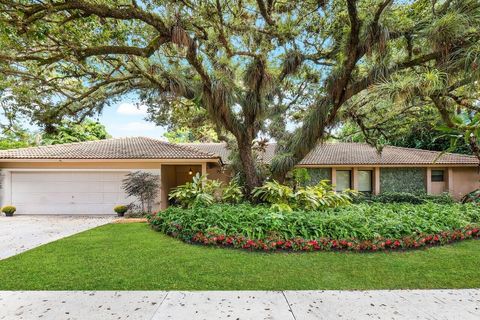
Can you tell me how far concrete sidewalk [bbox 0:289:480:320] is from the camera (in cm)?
319

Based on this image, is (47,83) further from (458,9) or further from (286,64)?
(458,9)

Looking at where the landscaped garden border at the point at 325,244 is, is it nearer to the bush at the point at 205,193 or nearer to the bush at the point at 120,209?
the bush at the point at 205,193

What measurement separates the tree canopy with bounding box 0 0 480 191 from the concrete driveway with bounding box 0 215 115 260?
4.04 m

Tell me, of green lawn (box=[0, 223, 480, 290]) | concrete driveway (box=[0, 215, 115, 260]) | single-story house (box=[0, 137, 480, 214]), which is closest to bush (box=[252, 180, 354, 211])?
single-story house (box=[0, 137, 480, 214])

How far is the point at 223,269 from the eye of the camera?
461 cm

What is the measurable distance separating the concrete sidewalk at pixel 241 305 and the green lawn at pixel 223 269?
220 mm

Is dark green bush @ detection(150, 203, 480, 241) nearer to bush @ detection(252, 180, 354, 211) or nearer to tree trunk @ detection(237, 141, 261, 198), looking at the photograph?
bush @ detection(252, 180, 354, 211)

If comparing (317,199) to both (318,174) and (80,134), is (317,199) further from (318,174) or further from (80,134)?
(80,134)

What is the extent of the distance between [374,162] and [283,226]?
10654 millimetres

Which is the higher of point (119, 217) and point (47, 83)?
point (47, 83)

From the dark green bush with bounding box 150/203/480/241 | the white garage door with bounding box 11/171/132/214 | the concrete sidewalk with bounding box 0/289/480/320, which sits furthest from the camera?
the white garage door with bounding box 11/171/132/214

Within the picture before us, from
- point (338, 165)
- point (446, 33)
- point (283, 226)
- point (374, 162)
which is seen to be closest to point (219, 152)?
point (338, 165)

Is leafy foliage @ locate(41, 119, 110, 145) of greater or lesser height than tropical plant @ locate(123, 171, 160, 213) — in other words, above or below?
above

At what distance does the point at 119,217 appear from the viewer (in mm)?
10953
